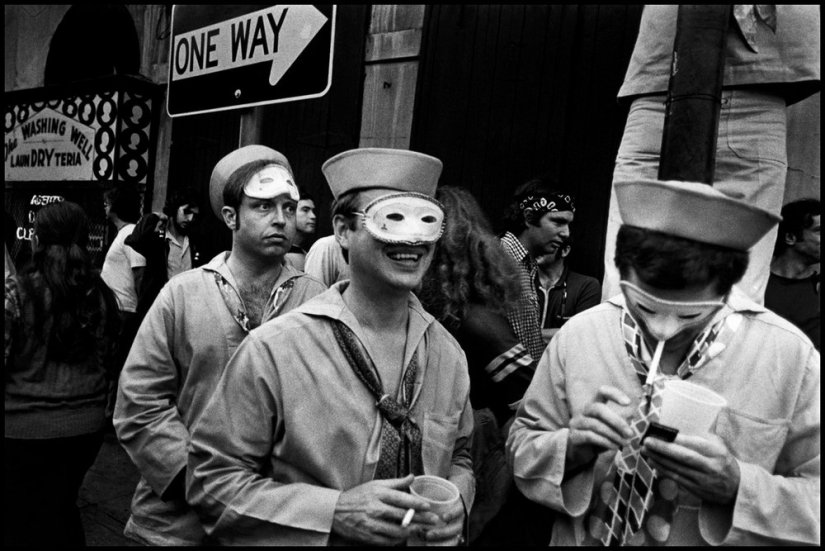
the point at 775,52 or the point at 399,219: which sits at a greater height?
the point at 775,52

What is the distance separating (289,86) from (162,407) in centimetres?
135

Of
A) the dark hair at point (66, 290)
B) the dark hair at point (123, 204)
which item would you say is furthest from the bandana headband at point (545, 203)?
the dark hair at point (123, 204)

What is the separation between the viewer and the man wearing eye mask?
1.53 m

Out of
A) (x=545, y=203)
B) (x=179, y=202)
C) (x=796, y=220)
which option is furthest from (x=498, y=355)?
(x=179, y=202)

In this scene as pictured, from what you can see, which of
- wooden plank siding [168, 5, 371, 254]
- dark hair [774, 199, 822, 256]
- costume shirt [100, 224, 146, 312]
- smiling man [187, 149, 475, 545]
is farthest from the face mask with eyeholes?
wooden plank siding [168, 5, 371, 254]

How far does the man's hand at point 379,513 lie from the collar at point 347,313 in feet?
1.29

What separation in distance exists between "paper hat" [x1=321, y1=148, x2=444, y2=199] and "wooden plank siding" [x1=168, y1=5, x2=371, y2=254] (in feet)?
15.3

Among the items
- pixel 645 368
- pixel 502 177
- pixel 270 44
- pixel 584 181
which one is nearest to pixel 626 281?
pixel 645 368

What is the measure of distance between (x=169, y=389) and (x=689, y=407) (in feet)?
5.98

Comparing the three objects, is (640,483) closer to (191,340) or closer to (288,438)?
(288,438)

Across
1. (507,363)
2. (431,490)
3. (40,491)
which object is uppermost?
(507,363)

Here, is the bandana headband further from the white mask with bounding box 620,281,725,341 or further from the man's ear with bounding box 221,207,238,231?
the white mask with bounding box 620,281,725,341

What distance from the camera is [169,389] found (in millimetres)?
2496

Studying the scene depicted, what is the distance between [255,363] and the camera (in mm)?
1848
